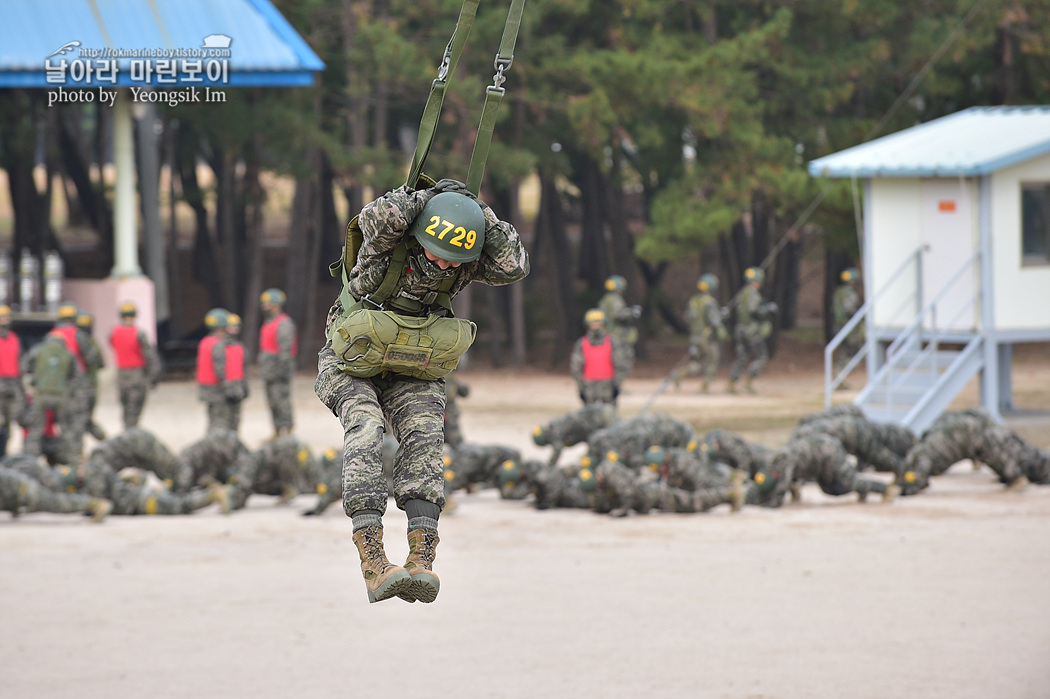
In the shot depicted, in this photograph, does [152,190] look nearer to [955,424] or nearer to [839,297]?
[839,297]

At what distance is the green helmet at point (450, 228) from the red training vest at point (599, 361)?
13.5 m

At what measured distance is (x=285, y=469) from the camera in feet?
50.8

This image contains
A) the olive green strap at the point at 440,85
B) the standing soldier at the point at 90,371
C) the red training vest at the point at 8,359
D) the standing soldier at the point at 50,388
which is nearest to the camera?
the olive green strap at the point at 440,85

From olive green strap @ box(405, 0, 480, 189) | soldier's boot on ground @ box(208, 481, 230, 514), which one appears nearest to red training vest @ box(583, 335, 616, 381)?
soldier's boot on ground @ box(208, 481, 230, 514)

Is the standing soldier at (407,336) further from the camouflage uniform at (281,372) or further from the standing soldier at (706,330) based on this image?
the standing soldier at (706,330)

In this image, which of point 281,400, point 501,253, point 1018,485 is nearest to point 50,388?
point 281,400

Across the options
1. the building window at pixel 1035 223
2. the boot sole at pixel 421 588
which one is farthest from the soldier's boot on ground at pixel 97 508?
the building window at pixel 1035 223

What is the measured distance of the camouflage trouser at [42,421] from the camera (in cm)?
1586

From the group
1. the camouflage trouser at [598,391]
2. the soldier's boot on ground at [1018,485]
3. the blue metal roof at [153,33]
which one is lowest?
the soldier's boot on ground at [1018,485]

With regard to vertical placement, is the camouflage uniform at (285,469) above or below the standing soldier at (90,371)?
below

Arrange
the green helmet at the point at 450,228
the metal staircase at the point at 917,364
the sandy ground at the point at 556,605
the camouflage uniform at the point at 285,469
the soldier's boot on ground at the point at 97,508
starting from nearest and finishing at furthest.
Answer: the green helmet at the point at 450,228, the sandy ground at the point at 556,605, the soldier's boot on ground at the point at 97,508, the camouflage uniform at the point at 285,469, the metal staircase at the point at 917,364

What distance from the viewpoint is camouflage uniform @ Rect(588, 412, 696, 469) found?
612 inches

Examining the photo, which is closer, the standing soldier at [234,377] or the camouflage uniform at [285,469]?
the camouflage uniform at [285,469]

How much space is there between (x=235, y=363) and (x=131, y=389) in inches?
57.5
